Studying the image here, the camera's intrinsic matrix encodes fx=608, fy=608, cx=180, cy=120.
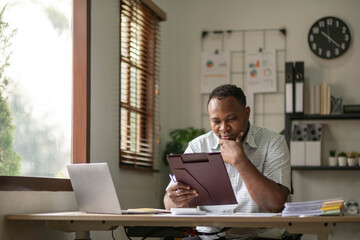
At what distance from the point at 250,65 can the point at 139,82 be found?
1.14 m

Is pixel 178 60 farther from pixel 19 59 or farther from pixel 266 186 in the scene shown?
pixel 266 186

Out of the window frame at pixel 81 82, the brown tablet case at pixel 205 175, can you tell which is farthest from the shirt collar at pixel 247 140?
the window frame at pixel 81 82

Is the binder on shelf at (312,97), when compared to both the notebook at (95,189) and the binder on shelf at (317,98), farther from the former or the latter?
the notebook at (95,189)

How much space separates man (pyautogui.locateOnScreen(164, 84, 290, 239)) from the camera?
2.58 metres

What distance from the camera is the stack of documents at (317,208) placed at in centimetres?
212

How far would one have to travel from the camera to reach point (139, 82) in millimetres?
4613

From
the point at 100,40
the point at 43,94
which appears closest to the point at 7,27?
the point at 43,94

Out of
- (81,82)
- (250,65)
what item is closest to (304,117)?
(250,65)

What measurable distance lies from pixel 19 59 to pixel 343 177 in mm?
3024

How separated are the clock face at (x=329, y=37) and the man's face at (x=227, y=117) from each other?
256cm

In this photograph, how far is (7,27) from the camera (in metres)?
Answer: 2.98

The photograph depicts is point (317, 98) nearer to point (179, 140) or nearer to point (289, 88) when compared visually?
point (289, 88)

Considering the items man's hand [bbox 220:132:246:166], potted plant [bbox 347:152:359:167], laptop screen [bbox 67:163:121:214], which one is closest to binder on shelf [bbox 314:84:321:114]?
potted plant [bbox 347:152:359:167]

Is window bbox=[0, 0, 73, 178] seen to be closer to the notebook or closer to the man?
the notebook
